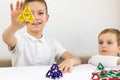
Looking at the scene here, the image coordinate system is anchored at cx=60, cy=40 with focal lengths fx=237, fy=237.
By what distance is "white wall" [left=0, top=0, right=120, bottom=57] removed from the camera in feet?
4.14

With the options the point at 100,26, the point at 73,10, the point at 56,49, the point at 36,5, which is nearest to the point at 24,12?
the point at 36,5

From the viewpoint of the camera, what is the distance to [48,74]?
2.55 feet

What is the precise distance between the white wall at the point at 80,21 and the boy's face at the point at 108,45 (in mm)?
269

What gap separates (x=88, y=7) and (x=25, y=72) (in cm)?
63

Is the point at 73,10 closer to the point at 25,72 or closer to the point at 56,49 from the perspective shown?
the point at 56,49

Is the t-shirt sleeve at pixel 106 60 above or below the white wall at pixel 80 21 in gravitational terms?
below

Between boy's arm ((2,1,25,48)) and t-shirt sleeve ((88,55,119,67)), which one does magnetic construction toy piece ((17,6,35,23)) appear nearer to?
Result: boy's arm ((2,1,25,48))

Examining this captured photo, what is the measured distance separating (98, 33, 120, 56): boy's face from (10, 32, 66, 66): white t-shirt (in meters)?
0.25

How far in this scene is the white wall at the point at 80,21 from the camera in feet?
4.14

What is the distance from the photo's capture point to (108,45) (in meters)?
1.03

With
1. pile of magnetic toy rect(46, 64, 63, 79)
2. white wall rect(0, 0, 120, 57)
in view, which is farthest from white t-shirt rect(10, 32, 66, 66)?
pile of magnetic toy rect(46, 64, 63, 79)

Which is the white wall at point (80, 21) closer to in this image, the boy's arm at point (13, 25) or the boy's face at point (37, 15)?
the boy's face at point (37, 15)

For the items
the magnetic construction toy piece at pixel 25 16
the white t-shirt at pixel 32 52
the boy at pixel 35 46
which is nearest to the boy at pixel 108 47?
the boy at pixel 35 46

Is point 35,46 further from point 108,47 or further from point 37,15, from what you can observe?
point 108,47
